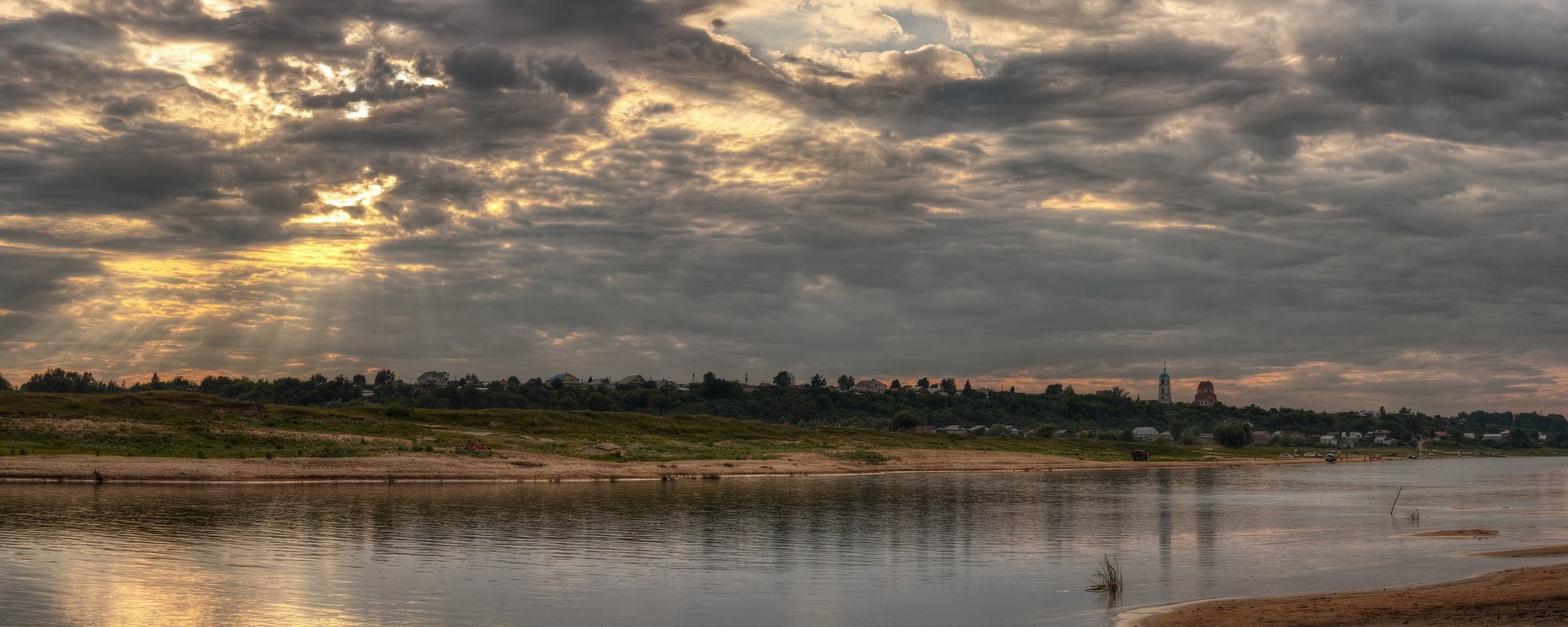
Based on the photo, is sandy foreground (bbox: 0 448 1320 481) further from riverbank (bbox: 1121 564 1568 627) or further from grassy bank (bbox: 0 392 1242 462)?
riverbank (bbox: 1121 564 1568 627)

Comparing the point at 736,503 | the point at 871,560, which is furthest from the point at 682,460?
the point at 871,560

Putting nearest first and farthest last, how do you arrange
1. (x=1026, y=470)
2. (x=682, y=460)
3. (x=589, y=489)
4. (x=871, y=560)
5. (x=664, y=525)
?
(x=871, y=560), (x=664, y=525), (x=589, y=489), (x=682, y=460), (x=1026, y=470)

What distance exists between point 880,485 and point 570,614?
69.7 m

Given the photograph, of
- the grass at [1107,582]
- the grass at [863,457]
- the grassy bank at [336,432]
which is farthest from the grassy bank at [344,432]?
the grass at [1107,582]

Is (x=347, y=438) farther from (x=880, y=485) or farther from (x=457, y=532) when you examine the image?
(x=457, y=532)

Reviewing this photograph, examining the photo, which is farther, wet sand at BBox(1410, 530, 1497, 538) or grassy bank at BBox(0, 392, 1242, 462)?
grassy bank at BBox(0, 392, 1242, 462)

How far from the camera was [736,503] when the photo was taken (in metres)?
71.9

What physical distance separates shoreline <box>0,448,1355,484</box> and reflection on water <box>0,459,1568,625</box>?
324cm

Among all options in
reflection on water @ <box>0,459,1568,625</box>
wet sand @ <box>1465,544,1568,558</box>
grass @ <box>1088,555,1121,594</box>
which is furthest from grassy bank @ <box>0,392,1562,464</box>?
wet sand @ <box>1465,544,1568,558</box>

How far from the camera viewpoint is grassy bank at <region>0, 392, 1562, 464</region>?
88812 mm

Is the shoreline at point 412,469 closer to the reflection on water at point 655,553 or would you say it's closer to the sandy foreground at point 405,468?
the sandy foreground at point 405,468

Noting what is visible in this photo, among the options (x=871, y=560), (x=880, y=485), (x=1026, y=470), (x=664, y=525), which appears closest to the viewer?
(x=871, y=560)

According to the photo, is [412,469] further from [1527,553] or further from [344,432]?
[1527,553]

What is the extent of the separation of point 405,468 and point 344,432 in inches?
960
